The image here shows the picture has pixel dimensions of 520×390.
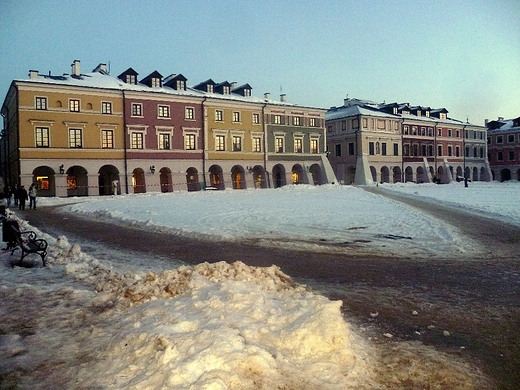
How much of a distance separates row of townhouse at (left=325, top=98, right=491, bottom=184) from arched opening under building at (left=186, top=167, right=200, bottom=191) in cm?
2448

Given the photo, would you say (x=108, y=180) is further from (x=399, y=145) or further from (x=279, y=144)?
(x=399, y=145)

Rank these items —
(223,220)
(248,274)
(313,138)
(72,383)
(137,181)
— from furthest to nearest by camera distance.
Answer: (313,138) < (137,181) < (223,220) < (248,274) < (72,383)

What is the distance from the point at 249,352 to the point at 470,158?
79298 mm

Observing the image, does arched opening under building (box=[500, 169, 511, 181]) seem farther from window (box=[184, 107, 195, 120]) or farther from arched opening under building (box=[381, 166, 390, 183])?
window (box=[184, 107, 195, 120])

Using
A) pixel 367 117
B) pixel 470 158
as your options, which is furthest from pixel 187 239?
pixel 470 158

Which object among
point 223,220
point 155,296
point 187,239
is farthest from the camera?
point 223,220

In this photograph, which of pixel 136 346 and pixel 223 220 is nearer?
pixel 136 346

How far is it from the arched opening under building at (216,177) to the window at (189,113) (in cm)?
592

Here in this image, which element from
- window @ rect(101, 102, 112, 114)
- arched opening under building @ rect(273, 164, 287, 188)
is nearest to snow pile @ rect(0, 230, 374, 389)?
window @ rect(101, 102, 112, 114)

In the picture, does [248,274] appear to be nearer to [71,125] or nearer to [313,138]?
[71,125]

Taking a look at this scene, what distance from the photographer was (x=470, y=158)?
74.0m

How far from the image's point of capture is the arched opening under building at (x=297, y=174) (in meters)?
54.2

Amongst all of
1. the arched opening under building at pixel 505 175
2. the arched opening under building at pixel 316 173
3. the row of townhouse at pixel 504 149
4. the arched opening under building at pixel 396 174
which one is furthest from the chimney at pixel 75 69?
the arched opening under building at pixel 505 175

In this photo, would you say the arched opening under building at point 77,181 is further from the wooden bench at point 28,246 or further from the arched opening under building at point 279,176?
the wooden bench at point 28,246
